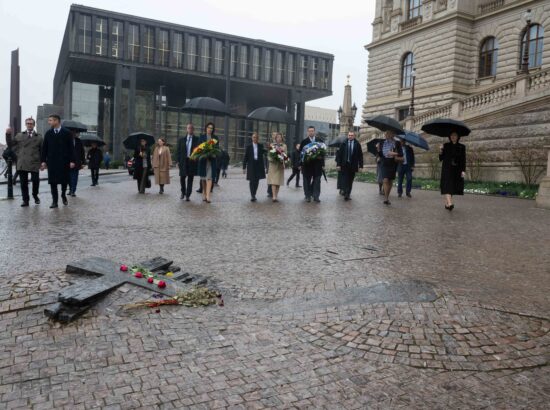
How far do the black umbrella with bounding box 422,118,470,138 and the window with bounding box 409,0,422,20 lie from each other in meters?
29.9

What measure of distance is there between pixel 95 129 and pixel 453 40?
3966 centimetres

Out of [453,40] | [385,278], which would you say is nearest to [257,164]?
[385,278]

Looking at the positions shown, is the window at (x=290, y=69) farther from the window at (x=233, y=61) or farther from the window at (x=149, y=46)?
the window at (x=149, y=46)

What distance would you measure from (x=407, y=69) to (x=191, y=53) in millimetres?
27319

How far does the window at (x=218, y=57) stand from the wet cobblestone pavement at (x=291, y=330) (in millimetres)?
55562

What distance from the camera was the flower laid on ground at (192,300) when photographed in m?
3.93

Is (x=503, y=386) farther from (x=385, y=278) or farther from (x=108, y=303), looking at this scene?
(x=108, y=303)

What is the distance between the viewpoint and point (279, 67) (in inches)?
2522

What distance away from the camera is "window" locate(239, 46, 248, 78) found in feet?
202

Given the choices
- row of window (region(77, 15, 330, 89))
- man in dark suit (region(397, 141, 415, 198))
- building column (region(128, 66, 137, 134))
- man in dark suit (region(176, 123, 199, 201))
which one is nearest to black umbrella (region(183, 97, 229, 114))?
man in dark suit (region(176, 123, 199, 201))

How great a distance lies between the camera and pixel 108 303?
3914 mm

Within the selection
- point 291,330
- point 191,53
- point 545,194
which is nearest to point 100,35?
point 191,53

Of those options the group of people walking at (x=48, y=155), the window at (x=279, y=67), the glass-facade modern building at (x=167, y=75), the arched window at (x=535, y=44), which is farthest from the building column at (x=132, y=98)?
the group of people walking at (x=48, y=155)

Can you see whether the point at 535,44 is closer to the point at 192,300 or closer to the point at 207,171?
the point at 207,171
